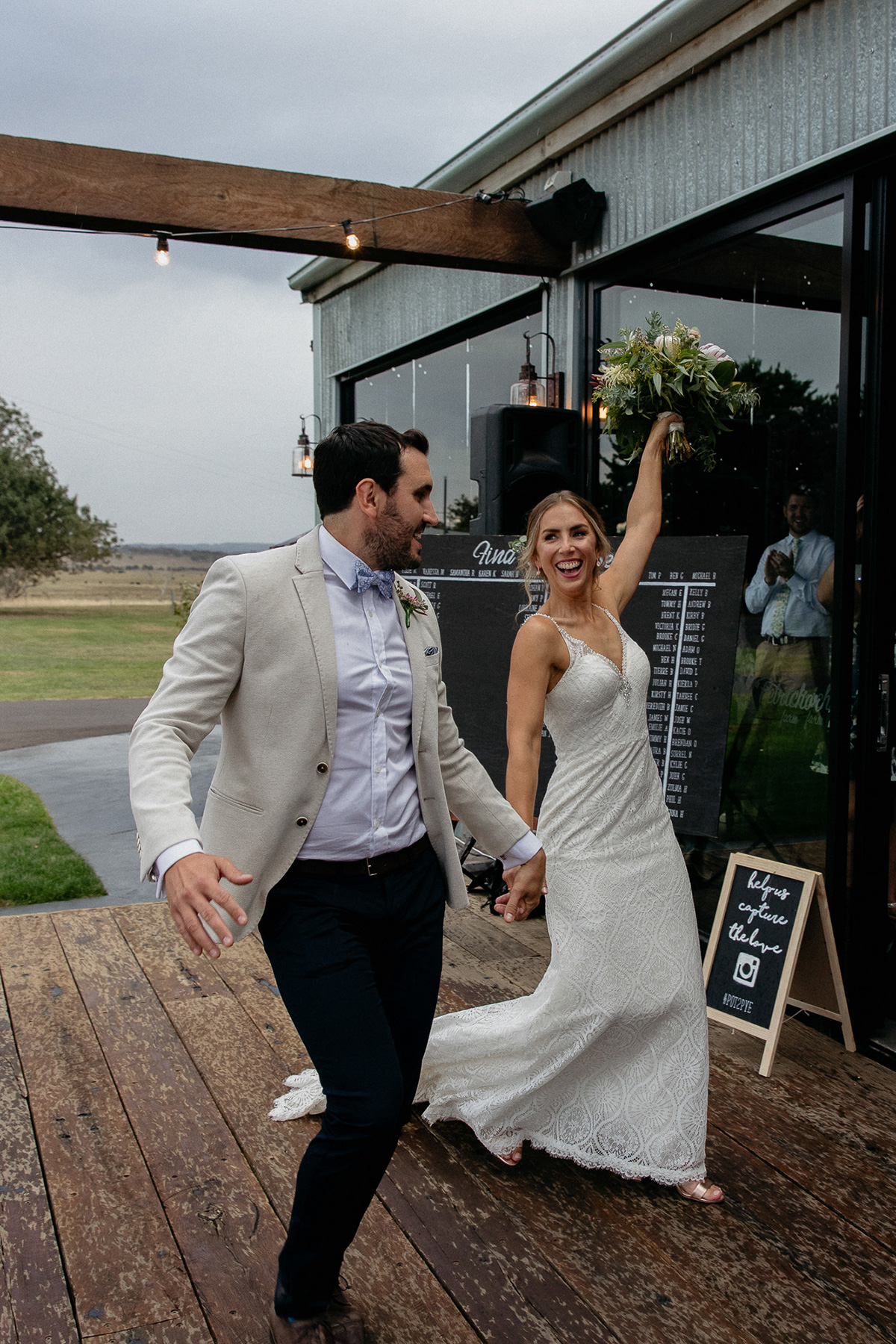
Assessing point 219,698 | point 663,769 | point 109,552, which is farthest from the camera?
point 109,552

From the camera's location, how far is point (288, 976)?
187cm

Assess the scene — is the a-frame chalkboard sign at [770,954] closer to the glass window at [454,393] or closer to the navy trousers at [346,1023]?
the navy trousers at [346,1023]

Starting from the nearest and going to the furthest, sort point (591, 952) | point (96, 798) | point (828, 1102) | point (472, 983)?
point (591, 952), point (828, 1102), point (472, 983), point (96, 798)

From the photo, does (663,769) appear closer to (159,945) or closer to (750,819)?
(750,819)

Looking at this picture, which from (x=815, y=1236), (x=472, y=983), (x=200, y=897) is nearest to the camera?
(x=200, y=897)

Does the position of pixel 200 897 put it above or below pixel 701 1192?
above

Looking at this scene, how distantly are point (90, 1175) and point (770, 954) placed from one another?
2180 mm

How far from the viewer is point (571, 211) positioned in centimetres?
482

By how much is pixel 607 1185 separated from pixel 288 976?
1.26m

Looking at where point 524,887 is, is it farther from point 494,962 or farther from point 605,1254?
point 494,962

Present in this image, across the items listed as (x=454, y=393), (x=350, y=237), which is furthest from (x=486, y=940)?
(x=454, y=393)

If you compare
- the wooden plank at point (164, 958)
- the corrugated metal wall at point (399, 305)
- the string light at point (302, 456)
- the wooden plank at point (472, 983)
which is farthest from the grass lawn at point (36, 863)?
the string light at point (302, 456)

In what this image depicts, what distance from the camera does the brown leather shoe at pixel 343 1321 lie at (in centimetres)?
194

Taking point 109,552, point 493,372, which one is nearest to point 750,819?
point 493,372
